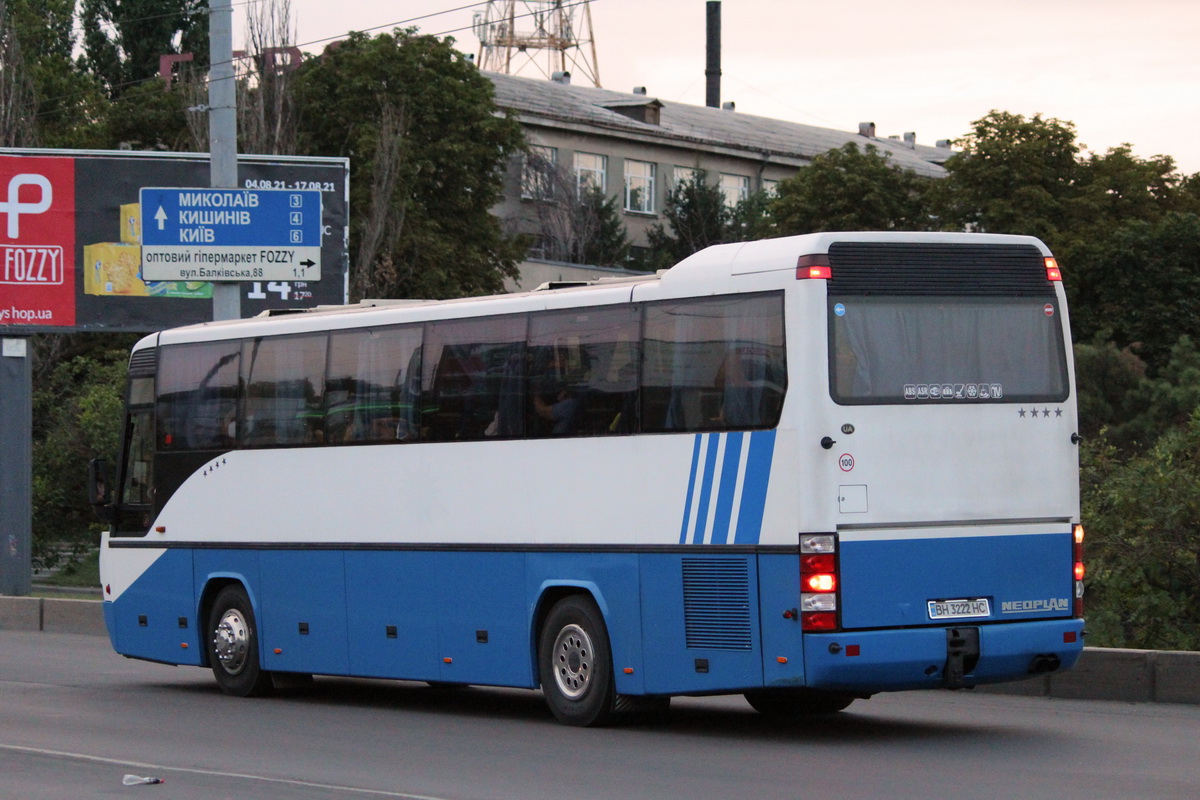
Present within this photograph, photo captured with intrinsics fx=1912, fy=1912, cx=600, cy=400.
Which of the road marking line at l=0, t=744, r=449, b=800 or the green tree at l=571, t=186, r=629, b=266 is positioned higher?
the green tree at l=571, t=186, r=629, b=266

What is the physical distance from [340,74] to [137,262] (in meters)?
28.7

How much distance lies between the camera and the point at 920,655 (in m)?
11.8

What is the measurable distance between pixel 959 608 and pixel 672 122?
74.5m

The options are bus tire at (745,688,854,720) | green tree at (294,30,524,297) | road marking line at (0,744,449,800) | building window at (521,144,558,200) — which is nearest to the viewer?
road marking line at (0,744,449,800)

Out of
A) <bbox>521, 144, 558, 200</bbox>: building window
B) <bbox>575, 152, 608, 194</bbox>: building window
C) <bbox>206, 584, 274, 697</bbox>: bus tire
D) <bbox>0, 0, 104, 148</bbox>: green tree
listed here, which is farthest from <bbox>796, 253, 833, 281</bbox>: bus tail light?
<bbox>575, 152, 608, 194</bbox>: building window

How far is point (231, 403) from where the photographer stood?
16.7m

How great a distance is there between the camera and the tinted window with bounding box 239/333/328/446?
15758 millimetres

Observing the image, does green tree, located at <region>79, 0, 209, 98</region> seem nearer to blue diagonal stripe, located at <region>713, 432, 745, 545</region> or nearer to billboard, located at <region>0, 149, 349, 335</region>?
billboard, located at <region>0, 149, 349, 335</region>

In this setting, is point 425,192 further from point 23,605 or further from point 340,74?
point 23,605

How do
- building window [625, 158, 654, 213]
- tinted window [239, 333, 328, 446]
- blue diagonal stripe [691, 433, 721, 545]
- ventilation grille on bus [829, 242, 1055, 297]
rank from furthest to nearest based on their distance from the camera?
building window [625, 158, 654, 213] < tinted window [239, 333, 328, 446] < blue diagonal stripe [691, 433, 721, 545] < ventilation grille on bus [829, 242, 1055, 297]

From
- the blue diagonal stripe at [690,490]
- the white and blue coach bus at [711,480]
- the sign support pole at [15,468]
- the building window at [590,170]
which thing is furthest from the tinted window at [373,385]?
the building window at [590,170]

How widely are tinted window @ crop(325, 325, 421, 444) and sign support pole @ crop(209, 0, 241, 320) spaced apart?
7177mm

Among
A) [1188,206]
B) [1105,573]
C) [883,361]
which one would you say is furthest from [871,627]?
[1188,206]

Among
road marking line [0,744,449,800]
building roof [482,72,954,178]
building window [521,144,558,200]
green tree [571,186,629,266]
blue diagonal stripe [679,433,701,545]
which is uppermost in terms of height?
building roof [482,72,954,178]
